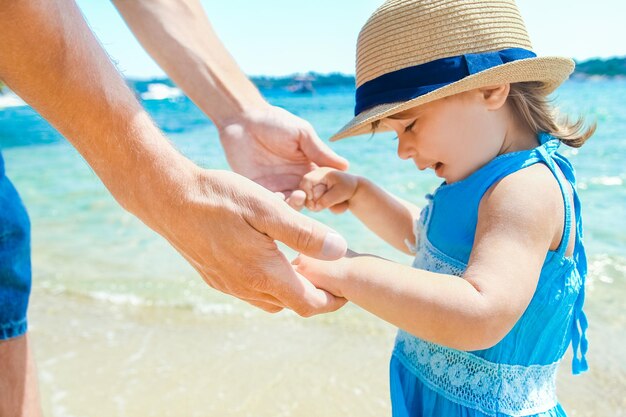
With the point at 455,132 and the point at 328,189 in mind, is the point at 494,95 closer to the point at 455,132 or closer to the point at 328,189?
the point at 455,132

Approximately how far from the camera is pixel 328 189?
2166 mm

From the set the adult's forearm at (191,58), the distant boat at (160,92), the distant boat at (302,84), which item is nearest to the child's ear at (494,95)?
the adult's forearm at (191,58)

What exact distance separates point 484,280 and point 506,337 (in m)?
0.32

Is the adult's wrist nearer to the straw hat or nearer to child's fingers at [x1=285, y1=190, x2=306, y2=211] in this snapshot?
child's fingers at [x1=285, y1=190, x2=306, y2=211]

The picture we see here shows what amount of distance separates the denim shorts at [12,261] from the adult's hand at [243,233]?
0.41 meters

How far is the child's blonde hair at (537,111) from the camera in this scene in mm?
1717

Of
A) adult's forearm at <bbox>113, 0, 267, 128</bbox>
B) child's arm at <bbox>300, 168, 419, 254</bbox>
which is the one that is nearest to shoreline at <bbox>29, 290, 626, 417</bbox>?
child's arm at <bbox>300, 168, 419, 254</bbox>

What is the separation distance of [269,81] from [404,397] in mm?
47183

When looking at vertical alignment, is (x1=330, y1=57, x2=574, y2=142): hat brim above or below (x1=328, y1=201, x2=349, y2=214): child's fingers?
above

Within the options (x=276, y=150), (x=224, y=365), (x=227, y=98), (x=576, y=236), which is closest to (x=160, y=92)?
(x=224, y=365)

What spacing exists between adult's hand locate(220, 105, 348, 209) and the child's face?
638 mm

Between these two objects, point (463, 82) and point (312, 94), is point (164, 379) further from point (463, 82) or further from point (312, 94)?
point (312, 94)

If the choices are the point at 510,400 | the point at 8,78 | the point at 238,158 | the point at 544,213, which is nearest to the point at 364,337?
the point at 238,158

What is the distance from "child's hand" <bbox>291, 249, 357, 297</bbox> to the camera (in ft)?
5.20
